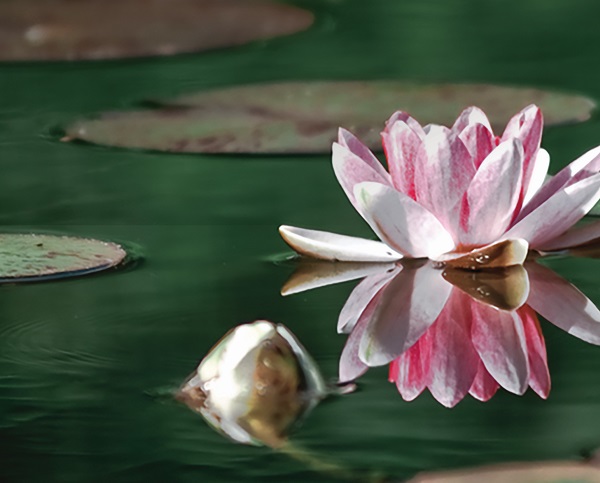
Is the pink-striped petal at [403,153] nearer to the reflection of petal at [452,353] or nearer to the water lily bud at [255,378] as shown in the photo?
the reflection of petal at [452,353]

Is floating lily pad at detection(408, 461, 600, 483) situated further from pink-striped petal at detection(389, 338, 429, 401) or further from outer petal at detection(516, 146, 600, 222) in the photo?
outer petal at detection(516, 146, 600, 222)

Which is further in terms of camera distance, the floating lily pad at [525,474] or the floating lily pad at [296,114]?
the floating lily pad at [296,114]

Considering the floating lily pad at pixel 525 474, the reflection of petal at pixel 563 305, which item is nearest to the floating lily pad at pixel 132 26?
the reflection of petal at pixel 563 305

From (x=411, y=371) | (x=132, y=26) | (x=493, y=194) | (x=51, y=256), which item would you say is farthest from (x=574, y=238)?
Result: (x=132, y=26)

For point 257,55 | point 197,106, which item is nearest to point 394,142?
point 197,106

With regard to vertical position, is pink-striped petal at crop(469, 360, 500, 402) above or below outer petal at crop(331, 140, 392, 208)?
below

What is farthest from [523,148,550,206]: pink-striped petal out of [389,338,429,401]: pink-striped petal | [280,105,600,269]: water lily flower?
[389,338,429,401]: pink-striped petal

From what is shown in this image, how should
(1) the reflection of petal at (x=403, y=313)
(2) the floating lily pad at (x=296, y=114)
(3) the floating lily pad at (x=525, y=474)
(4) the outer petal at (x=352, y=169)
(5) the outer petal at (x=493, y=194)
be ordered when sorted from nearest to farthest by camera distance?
→ 1. (3) the floating lily pad at (x=525, y=474)
2. (1) the reflection of petal at (x=403, y=313)
3. (5) the outer petal at (x=493, y=194)
4. (4) the outer petal at (x=352, y=169)
5. (2) the floating lily pad at (x=296, y=114)
